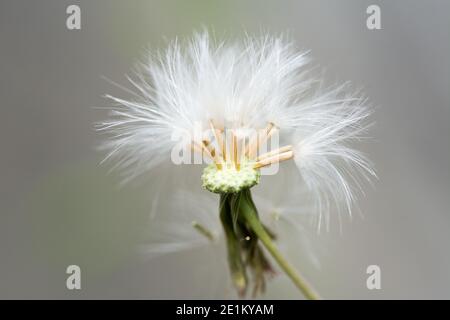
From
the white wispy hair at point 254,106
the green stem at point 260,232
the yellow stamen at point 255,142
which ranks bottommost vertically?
the green stem at point 260,232

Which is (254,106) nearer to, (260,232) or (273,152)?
(273,152)

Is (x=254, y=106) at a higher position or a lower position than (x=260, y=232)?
higher

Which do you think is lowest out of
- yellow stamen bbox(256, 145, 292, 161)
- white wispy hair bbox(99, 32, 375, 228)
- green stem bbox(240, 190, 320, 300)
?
green stem bbox(240, 190, 320, 300)

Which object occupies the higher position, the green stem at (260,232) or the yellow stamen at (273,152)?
the yellow stamen at (273,152)

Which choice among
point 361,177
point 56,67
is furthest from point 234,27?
point 361,177

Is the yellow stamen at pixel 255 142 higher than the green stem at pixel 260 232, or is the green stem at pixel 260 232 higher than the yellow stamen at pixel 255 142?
the yellow stamen at pixel 255 142

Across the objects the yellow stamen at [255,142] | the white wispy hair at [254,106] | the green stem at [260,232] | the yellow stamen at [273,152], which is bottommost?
the green stem at [260,232]

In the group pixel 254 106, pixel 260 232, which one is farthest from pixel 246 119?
pixel 260 232

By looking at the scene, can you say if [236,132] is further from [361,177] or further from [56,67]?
[56,67]
